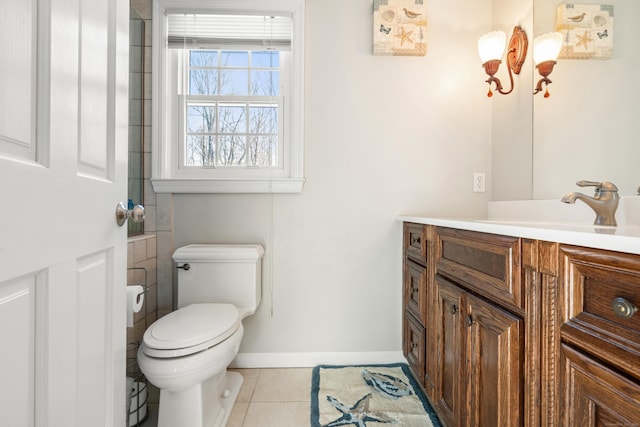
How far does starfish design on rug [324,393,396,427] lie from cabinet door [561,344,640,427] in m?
0.96

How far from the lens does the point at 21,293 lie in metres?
0.47

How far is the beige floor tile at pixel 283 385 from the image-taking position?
160cm

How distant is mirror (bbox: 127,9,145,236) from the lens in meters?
1.78

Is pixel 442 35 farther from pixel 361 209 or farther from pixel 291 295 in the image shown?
pixel 291 295

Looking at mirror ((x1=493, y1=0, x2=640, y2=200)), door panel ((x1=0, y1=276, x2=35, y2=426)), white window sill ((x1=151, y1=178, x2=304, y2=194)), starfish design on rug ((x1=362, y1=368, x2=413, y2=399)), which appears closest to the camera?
door panel ((x1=0, y1=276, x2=35, y2=426))

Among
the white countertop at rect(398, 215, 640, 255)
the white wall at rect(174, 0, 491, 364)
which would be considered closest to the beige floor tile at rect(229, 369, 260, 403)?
the white wall at rect(174, 0, 491, 364)

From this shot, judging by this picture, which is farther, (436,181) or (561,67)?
(436,181)

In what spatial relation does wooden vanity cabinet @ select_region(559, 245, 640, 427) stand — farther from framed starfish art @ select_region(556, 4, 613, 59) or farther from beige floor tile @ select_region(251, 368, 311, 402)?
beige floor tile @ select_region(251, 368, 311, 402)

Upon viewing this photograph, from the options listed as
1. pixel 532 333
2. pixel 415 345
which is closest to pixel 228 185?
pixel 415 345

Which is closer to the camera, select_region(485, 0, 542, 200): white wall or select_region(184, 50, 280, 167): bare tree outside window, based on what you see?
select_region(485, 0, 542, 200): white wall

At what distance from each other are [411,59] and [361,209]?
0.99 m

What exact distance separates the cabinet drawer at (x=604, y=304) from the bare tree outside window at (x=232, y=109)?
1.65 m

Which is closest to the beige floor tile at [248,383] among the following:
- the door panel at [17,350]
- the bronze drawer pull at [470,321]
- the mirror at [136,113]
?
the mirror at [136,113]

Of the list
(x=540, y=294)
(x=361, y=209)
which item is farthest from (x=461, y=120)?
(x=540, y=294)
